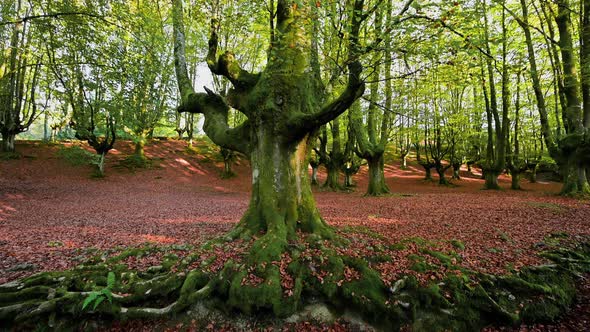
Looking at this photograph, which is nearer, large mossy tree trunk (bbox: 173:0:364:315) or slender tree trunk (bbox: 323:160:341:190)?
large mossy tree trunk (bbox: 173:0:364:315)

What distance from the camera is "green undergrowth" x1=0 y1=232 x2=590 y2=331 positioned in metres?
3.15

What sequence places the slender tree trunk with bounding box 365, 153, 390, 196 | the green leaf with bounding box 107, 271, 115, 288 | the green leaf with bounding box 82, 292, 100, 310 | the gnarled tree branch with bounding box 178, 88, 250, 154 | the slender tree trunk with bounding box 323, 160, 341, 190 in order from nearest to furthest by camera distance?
1. the green leaf with bounding box 82, 292, 100, 310
2. the green leaf with bounding box 107, 271, 115, 288
3. the gnarled tree branch with bounding box 178, 88, 250, 154
4. the slender tree trunk with bounding box 365, 153, 390, 196
5. the slender tree trunk with bounding box 323, 160, 341, 190

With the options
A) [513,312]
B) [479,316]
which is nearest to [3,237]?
[479,316]

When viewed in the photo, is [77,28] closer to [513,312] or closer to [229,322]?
[229,322]

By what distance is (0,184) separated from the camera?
14195 millimetres

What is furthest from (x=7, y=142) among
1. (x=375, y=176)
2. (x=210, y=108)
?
(x=375, y=176)

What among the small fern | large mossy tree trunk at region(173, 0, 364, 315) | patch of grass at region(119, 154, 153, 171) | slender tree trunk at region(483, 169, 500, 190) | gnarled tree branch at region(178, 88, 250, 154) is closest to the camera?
the small fern

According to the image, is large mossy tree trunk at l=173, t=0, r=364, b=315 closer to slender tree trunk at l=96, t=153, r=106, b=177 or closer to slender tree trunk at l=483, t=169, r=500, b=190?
slender tree trunk at l=483, t=169, r=500, b=190

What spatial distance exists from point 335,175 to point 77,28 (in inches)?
602

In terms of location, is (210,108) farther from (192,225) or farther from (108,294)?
(108,294)

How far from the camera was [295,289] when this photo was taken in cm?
345

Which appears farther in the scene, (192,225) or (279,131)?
(192,225)

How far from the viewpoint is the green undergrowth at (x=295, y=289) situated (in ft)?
10.3

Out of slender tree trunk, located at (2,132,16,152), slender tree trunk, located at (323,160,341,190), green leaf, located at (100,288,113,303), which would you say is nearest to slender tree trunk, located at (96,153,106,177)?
slender tree trunk, located at (2,132,16,152)
